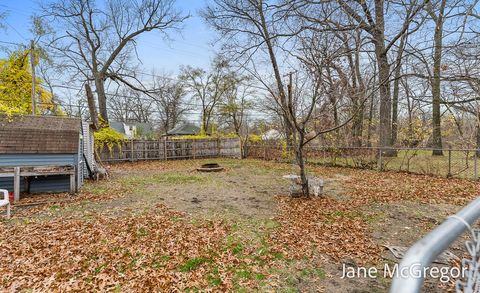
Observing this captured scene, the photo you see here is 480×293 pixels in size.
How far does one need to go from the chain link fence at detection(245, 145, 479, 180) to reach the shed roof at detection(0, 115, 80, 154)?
37.0ft

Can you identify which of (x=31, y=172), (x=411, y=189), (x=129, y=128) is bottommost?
(x=411, y=189)

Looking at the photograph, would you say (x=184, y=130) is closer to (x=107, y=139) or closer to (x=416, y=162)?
(x=107, y=139)

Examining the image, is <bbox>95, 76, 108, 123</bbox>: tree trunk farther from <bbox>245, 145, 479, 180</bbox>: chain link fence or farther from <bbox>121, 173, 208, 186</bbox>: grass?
<bbox>245, 145, 479, 180</bbox>: chain link fence

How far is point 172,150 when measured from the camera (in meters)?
18.8

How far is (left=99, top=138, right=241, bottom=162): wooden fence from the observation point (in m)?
16.7

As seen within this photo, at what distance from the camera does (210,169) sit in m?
12.4

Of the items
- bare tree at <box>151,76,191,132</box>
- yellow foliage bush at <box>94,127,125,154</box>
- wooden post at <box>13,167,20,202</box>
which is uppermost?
bare tree at <box>151,76,191,132</box>

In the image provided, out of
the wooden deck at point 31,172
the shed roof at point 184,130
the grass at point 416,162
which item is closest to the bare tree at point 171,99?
the shed roof at point 184,130

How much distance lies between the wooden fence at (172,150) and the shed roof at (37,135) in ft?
25.9

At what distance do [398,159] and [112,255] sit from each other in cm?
1213

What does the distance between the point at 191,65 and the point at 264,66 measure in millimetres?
21928

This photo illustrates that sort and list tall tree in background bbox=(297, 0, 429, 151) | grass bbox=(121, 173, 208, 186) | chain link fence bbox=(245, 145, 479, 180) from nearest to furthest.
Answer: tall tree in background bbox=(297, 0, 429, 151)
chain link fence bbox=(245, 145, 479, 180)
grass bbox=(121, 173, 208, 186)

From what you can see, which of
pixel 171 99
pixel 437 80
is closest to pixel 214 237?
pixel 437 80

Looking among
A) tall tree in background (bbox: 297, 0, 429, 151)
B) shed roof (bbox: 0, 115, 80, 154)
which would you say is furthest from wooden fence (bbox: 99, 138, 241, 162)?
tall tree in background (bbox: 297, 0, 429, 151)
